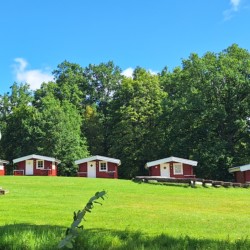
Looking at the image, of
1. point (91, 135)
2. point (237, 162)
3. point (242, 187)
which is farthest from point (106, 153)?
point (242, 187)

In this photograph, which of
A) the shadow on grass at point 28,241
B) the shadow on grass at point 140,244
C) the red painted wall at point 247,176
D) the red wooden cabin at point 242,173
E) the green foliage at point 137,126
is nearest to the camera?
the shadow on grass at point 28,241

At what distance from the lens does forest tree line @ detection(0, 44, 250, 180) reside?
50.2 metres

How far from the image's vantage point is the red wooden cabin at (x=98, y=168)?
47.9m

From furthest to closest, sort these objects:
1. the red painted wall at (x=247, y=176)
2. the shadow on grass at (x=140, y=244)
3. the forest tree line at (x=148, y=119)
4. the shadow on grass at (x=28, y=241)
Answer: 1. the forest tree line at (x=148, y=119)
2. the red painted wall at (x=247, y=176)
3. the shadow on grass at (x=140, y=244)
4. the shadow on grass at (x=28, y=241)

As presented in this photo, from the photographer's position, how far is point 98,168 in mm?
47969

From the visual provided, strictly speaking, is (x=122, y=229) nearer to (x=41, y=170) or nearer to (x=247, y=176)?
(x=247, y=176)

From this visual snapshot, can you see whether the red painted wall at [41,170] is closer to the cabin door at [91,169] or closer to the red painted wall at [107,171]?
the red painted wall at [107,171]

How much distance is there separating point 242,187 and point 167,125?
20.0 meters

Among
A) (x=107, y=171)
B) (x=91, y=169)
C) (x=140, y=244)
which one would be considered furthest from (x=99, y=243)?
(x=91, y=169)

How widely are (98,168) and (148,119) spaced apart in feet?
45.5

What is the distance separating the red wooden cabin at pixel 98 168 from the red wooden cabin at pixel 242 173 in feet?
44.0

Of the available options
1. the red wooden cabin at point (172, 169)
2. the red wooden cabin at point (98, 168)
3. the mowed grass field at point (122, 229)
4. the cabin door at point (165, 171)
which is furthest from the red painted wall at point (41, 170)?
the mowed grass field at point (122, 229)

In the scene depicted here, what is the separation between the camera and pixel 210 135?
166ft

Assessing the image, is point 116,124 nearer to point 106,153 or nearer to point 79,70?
point 106,153
